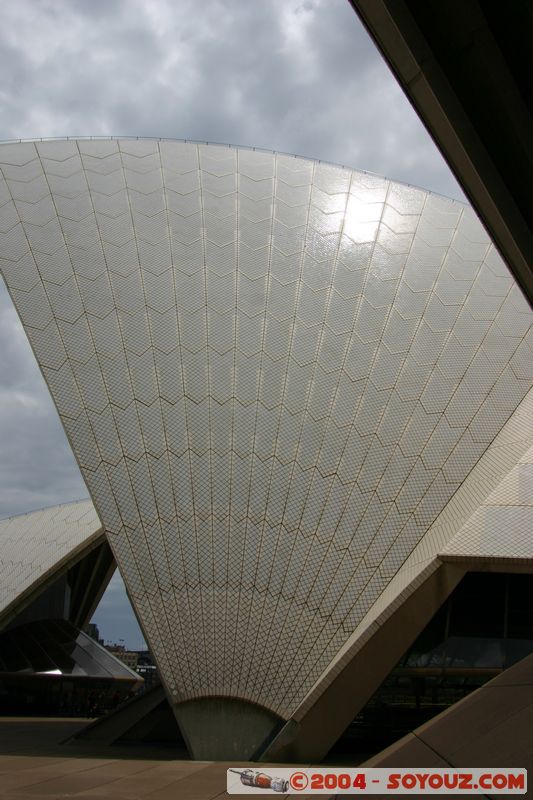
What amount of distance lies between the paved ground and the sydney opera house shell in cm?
119

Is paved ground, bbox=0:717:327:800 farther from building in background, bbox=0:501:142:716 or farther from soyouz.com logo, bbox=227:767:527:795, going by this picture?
building in background, bbox=0:501:142:716

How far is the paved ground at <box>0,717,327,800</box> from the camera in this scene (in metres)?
7.72

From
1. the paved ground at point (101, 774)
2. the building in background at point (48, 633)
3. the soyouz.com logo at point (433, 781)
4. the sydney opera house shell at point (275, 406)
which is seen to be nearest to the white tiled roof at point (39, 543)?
the building in background at point (48, 633)

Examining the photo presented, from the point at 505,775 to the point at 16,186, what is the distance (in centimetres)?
1740

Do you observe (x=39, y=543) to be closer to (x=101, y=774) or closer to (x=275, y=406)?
(x=275, y=406)

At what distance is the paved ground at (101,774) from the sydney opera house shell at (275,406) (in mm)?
1188

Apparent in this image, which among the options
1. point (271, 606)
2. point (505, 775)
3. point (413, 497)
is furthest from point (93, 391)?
point (505, 775)

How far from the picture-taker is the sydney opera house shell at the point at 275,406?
11469 mm

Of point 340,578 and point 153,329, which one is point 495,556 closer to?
point 340,578

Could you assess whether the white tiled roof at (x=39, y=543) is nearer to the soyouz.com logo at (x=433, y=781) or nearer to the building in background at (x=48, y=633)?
the building in background at (x=48, y=633)

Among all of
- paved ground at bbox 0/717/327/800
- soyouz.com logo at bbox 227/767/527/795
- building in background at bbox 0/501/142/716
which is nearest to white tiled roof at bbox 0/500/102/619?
building in background at bbox 0/501/142/716

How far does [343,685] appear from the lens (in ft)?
36.1

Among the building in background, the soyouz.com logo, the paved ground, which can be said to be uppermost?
the building in background

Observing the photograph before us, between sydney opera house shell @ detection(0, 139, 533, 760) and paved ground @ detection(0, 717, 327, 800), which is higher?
sydney opera house shell @ detection(0, 139, 533, 760)
